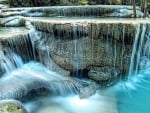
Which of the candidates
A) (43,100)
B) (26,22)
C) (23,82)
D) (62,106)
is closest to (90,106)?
(62,106)

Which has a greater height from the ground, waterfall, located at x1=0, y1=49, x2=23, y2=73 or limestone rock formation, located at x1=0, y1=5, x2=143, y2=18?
limestone rock formation, located at x1=0, y1=5, x2=143, y2=18

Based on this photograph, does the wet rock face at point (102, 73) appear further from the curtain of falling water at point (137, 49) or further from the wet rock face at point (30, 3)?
the wet rock face at point (30, 3)

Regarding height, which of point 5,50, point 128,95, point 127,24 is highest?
point 127,24

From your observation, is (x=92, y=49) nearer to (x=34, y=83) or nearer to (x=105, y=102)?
(x=105, y=102)

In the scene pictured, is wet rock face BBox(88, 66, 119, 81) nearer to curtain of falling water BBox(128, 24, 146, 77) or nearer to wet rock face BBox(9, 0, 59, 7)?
curtain of falling water BBox(128, 24, 146, 77)

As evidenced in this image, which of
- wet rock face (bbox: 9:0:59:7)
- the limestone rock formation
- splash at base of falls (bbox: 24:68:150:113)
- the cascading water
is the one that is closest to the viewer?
splash at base of falls (bbox: 24:68:150:113)

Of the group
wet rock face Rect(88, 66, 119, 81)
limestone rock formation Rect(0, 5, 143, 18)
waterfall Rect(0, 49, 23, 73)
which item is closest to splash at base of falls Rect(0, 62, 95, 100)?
waterfall Rect(0, 49, 23, 73)

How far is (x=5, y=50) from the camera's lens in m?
8.16

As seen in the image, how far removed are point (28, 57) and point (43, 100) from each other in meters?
1.83

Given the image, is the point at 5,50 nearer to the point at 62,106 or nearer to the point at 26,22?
the point at 26,22

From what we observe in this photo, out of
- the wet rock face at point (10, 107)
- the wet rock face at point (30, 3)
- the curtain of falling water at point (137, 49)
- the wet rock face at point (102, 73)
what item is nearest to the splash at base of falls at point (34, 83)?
the wet rock face at point (102, 73)

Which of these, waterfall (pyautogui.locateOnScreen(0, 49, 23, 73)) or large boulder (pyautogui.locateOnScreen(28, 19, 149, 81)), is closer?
waterfall (pyautogui.locateOnScreen(0, 49, 23, 73))

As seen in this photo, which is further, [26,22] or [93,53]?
[26,22]


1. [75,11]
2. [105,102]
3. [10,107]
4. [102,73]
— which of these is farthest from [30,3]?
[10,107]
